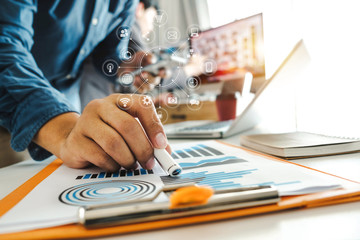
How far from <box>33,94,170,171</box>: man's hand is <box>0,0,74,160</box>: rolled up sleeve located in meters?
0.11

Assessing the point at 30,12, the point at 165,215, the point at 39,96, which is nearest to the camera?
the point at 165,215

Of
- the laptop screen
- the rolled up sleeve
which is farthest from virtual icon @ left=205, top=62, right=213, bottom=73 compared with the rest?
the rolled up sleeve

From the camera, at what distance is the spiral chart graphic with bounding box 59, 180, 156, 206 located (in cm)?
26

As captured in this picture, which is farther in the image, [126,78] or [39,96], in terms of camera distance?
[126,78]

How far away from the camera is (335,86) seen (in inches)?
29.8

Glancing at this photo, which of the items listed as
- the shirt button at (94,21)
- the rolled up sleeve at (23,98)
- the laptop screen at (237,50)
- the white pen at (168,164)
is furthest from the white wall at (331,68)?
the shirt button at (94,21)

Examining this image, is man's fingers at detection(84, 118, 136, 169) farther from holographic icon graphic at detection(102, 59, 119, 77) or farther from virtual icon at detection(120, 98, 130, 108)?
holographic icon graphic at detection(102, 59, 119, 77)

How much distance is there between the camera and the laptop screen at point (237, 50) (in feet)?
3.11

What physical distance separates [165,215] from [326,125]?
72 centimetres

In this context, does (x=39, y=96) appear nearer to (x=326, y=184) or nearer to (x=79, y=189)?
(x=79, y=189)

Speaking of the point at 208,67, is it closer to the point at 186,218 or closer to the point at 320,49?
the point at 320,49

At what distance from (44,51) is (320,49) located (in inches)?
36.7

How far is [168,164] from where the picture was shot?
0.35 m

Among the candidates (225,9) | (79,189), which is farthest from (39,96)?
(225,9)
